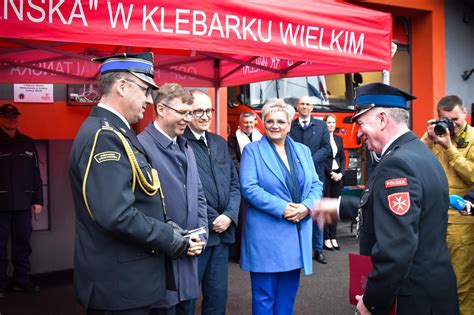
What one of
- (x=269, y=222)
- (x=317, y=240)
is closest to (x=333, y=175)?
(x=317, y=240)

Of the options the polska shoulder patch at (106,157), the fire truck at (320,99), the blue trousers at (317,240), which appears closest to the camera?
the polska shoulder patch at (106,157)

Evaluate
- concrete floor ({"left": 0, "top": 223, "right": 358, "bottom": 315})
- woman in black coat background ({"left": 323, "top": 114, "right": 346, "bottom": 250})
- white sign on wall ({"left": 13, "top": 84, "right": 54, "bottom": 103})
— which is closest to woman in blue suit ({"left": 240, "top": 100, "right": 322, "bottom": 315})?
concrete floor ({"left": 0, "top": 223, "right": 358, "bottom": 315})

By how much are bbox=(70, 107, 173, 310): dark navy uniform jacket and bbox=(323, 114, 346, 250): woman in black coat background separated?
528 cm

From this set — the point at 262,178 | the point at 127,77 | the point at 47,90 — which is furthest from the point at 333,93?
the point at 127,77

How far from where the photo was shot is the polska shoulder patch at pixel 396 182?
2.30m

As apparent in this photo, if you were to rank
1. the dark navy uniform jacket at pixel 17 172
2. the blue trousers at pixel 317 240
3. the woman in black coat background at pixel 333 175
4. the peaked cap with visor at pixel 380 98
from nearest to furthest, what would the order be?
the peaked cap with visor at pixel 380 98
the dark navy uniform jacket at pixel 17 172
the blue trousers at pixel 317 240
the woman in black coat background at pixel 333 175

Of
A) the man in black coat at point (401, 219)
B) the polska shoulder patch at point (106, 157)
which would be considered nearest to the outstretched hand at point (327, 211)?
the man in black coat at point (401, 219)

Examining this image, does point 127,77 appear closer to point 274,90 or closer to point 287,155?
point 287,155

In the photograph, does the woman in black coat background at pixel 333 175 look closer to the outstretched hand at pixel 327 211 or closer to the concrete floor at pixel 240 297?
the concrete floor at pixel 240 297

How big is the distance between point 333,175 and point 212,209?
3.98 meters

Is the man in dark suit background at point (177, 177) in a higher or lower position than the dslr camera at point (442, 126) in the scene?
lower

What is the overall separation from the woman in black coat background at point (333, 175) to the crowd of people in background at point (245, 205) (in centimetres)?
318

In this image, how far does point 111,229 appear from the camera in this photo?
234 cm

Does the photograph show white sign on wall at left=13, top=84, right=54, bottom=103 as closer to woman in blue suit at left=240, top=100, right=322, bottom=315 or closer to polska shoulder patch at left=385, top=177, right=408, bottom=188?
woman in blue suit at left=240, top=100, right=322, bottom=315
